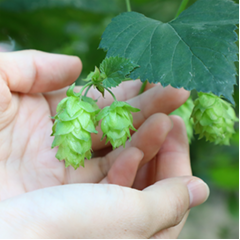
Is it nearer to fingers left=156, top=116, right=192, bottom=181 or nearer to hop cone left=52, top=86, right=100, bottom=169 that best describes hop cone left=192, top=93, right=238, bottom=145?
fingers left=156, top=116, right=192, bottom=181

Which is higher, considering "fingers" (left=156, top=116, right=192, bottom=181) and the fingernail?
the fingernail

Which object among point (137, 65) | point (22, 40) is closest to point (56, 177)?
point (137, 65)

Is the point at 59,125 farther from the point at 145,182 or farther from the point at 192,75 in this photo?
the point at 145,182

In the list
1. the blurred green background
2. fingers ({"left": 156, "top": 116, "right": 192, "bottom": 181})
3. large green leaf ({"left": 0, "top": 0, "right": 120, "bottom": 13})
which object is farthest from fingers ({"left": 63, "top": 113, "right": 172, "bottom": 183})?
large green leaf ({"left": 0, "top": 0, "right": 120, "bottom": 13})

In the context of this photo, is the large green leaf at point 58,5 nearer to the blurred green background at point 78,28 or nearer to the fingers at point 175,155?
the blurred green background at point 78,28

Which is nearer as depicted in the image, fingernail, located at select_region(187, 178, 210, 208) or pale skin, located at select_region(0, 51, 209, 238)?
pale skin, located at select_region(0, 51, 209, 238)

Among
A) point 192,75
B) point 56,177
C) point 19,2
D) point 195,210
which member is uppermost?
point 19,2

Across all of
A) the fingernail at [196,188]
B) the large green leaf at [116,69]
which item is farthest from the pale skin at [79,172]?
the large green leaf at [116,69]
